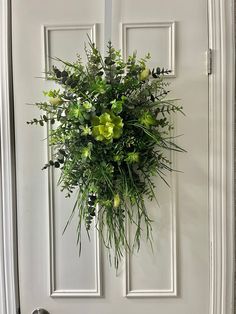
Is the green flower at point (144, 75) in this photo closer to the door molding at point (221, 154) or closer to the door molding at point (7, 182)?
the door molding at point (221, 154)

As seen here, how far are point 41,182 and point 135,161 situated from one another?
39 cm

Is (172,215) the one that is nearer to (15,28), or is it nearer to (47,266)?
(47,266)

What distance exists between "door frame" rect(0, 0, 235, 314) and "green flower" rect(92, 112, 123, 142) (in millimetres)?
364

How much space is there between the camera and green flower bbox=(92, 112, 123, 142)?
1.01m

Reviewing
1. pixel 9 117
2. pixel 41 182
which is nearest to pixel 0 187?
pixel 41 182

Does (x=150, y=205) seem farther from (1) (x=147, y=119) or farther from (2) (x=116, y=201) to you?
(1) (x=147, y=119)

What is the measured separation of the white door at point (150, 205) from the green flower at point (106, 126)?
0.87 ft

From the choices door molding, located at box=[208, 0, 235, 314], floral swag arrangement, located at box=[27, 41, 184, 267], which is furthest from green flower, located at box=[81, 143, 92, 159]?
door molding, located at box=[208, 0, 235, 314]

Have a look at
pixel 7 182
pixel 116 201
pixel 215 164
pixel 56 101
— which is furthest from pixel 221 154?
pixel 7 182

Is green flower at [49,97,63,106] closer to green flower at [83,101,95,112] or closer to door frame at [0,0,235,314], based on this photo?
green flower at [83,101,95,112]

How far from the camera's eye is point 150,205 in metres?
1.19

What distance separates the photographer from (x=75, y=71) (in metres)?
1.07

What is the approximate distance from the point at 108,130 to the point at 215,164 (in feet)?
1.39

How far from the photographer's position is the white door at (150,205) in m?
1.17
